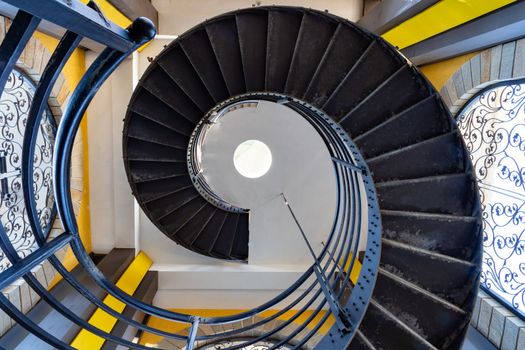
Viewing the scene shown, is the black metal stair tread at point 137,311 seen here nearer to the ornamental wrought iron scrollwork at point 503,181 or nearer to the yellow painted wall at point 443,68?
the ornamental wrought iron scrollwork at point 503,181

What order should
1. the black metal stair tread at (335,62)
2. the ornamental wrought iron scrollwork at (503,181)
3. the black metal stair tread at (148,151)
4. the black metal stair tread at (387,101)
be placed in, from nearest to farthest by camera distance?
the black metal stair tread at (387,101) < the black metal stair tread at (335,62) < the ornamental wrought iron scrollwork at (503,181) < the black metal stair tread at (148,151)

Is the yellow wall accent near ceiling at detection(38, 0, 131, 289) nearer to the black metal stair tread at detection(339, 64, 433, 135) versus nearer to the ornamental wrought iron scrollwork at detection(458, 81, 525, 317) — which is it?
the black metal stair tread at detection(339, 64, 433, 135)

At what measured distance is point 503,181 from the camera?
3674mm

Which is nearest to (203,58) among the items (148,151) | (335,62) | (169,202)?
(335,62)

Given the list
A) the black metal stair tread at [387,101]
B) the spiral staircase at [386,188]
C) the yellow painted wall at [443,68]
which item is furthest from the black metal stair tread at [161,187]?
the yellow painted wall at [443,68]

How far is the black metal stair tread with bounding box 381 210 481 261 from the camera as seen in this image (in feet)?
8.79

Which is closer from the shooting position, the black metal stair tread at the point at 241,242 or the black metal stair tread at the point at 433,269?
the black metal stair tread at the point at 433,269

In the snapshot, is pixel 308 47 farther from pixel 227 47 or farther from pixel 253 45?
pixel 227 47

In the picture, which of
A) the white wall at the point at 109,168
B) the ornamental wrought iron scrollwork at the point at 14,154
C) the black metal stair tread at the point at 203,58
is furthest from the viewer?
the white wall at the point at 109,168

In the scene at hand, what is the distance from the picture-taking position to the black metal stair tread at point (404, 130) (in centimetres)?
273

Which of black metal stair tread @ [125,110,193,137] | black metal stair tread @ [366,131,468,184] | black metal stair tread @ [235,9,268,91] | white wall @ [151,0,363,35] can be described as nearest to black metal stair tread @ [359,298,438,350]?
black metal stair tread @ [366,131,468,184]

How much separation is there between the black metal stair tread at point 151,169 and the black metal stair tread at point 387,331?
→ 3.84 m

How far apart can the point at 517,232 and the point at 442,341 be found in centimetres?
168

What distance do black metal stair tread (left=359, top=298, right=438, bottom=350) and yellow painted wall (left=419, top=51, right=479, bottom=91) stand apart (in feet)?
10.8
